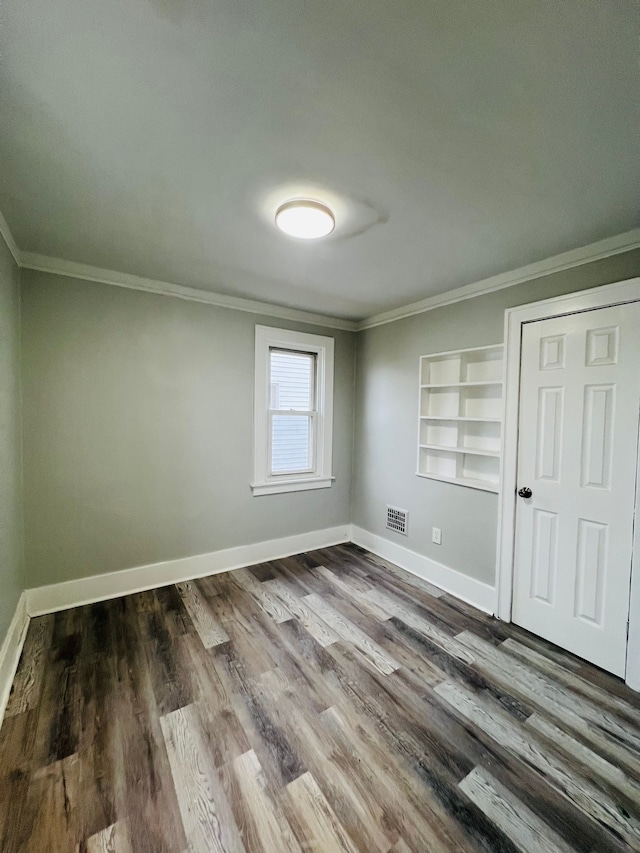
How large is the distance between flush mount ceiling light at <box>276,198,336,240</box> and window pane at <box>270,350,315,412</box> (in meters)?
1.70

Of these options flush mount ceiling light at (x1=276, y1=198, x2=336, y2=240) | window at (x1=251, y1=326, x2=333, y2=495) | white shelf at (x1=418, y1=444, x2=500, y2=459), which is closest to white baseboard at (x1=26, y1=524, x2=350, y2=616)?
window at (x1=251, y1=326, x2=333, y2=495)

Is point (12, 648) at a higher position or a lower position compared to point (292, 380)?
lower

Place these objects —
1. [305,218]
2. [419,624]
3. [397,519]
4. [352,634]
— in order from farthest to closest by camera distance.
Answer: [397,519] → [419,624] → [352,634] → [305,218]

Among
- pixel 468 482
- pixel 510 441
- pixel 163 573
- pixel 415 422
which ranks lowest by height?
pixel 163 573

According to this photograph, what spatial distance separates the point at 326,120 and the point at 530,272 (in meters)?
1.79

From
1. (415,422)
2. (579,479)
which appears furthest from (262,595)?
(579,479)

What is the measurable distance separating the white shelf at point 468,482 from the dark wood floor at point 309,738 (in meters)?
0.94

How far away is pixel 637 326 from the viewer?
6.13 feet

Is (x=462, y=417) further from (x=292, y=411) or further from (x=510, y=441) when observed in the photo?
(x=292, y=411)

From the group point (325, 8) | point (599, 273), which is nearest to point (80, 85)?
point (325, 8)

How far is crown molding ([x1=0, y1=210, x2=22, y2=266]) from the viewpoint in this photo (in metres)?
1.84

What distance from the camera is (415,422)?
10.4ft

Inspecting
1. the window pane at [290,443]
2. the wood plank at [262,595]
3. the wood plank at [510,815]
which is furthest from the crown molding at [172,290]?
the wood plank at [510,815]

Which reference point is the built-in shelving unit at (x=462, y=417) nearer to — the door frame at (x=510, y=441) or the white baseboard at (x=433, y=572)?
the door frame at (x=510, y=441)
